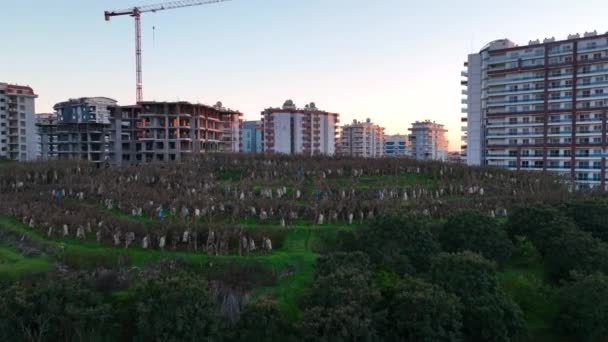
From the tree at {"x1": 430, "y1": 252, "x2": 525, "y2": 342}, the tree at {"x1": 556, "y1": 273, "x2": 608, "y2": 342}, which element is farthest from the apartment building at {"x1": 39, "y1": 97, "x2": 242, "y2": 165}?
the tree at {"x1": 556, "y1": 273, "x2": 608, "y2": 342}

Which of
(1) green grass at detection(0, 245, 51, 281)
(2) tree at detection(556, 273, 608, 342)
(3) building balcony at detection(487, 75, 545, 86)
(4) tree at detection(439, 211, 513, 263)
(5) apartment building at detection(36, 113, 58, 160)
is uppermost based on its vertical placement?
(3) building balcony at detection(487, 75, 545, 86)

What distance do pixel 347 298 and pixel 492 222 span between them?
9.75 m

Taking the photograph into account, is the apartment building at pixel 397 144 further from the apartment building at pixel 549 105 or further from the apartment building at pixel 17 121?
the apartment building at pixel 17 121

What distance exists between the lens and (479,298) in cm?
1648

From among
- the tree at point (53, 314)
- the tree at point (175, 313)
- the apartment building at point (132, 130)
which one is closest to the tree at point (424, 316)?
the tree at point (175, 313)

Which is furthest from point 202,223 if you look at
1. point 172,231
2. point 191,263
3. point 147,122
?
point 147,122

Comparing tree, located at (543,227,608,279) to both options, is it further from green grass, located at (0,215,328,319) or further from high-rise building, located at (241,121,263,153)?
high-rise building, located at (241,121,263,153)

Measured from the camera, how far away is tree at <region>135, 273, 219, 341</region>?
14.5 metres

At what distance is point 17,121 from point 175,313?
71.6m

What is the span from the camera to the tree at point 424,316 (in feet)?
48.5

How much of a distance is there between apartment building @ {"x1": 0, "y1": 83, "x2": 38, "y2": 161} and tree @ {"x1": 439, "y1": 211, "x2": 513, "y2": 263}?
69.0 meters

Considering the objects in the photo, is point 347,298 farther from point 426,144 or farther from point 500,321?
point 426,144

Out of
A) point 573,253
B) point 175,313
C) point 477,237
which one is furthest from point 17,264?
point 573,253

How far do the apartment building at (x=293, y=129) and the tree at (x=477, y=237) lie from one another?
63.0 metres
